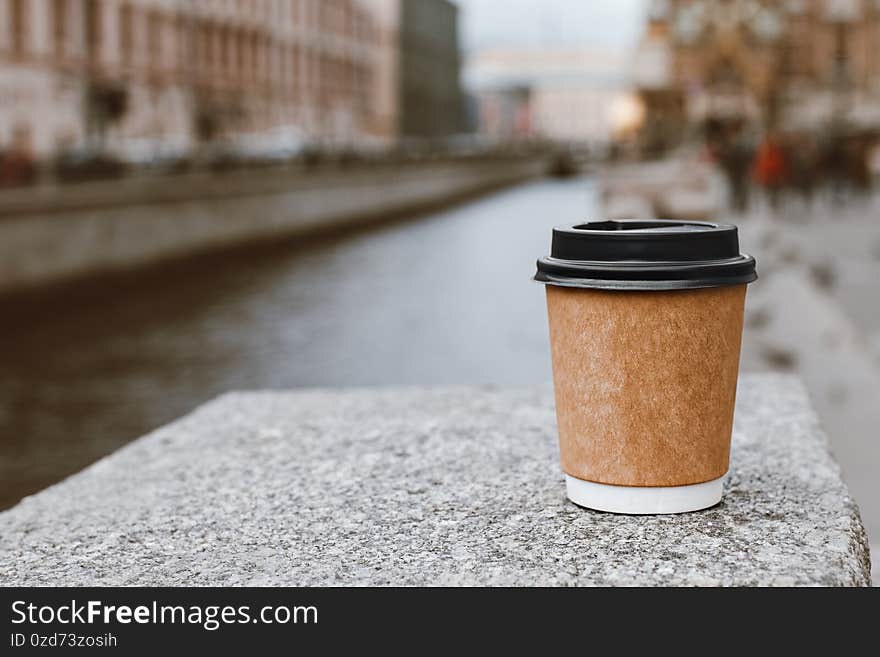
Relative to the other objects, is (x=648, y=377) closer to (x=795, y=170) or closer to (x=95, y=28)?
(x=795, y=170)

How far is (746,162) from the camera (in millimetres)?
22562

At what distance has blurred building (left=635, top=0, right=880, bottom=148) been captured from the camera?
26.8 meters

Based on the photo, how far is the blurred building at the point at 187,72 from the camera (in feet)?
133

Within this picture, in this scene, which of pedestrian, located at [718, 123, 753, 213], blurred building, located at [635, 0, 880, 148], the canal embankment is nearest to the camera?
the canal embankment

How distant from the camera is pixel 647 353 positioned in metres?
2.74

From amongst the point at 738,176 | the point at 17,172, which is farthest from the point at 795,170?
the point at 17,172

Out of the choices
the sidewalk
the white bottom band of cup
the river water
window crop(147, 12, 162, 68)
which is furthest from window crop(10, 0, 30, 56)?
the white bottom band of cup

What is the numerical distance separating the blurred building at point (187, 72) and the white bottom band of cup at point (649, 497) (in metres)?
29.3

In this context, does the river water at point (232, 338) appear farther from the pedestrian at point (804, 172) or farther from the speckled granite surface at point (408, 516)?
the speckled granite surface at point (408, 516)

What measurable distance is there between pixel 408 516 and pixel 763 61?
958 inches

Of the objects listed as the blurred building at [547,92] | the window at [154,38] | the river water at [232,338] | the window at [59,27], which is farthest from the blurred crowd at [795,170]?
the blurred building at [547,92]

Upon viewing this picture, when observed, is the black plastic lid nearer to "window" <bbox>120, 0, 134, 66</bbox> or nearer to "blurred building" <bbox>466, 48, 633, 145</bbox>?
"window" <bbox>120, 0, 134, 66</bbox>

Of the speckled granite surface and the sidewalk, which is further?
the sidewalk
